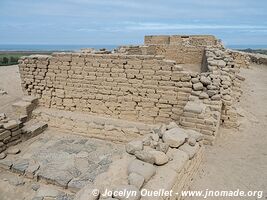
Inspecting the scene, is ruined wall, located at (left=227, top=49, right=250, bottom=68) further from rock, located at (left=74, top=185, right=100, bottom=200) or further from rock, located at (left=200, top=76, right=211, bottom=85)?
rock, located at (left=74, top=185, right=100, bottom=200)

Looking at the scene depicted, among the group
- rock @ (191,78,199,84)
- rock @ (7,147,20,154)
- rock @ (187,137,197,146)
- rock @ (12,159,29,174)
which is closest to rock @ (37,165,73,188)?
rock @ (12,159,29,174)

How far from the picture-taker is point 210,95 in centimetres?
622

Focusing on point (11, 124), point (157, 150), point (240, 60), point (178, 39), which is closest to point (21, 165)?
point (11, 124)

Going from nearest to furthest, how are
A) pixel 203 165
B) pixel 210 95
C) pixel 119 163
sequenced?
pixel 119 163
pixel 203 165
pixel 210 95

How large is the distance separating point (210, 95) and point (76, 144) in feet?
12.1

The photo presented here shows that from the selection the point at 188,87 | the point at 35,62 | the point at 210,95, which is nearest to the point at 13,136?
the point at 35,62

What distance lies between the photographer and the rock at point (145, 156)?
3796 millimetres

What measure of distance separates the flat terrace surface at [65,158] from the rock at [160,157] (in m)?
1.89

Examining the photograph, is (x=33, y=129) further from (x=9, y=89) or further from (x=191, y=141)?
(x=9, y=89)

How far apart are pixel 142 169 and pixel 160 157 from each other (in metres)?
0.40

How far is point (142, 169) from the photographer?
357cm

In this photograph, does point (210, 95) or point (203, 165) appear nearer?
point (203, 165)

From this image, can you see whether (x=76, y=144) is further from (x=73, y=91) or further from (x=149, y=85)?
(x=149, y=85)

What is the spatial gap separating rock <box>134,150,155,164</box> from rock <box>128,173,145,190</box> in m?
0.42
